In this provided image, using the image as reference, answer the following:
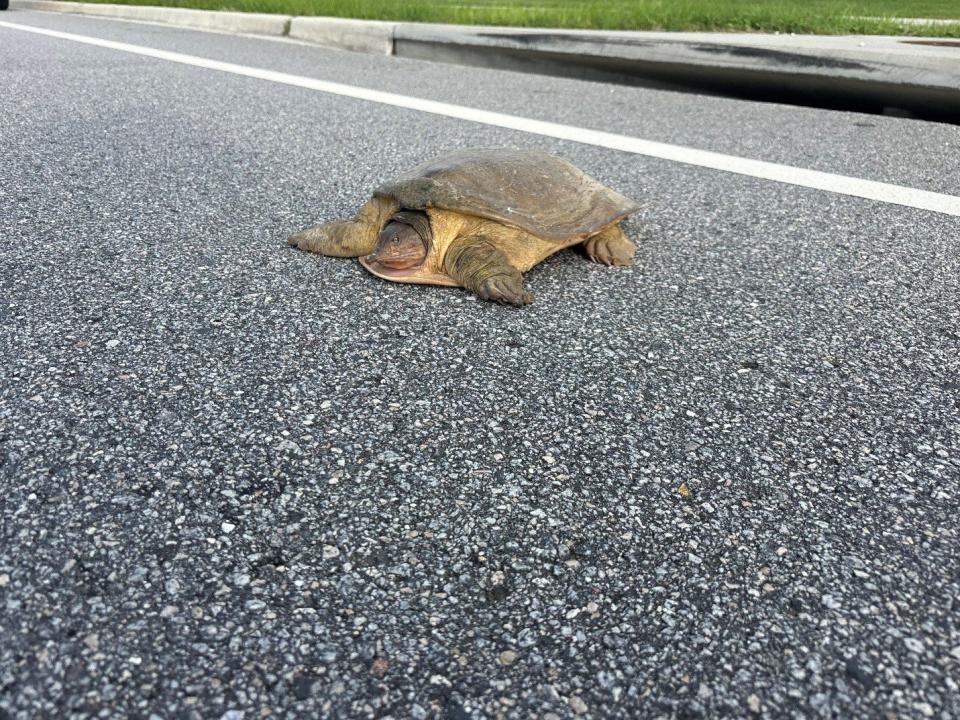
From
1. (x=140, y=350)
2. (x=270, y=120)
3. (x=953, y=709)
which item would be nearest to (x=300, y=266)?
(x=140, y=350)

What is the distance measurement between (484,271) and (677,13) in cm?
529

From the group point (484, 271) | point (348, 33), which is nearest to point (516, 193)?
point (484, 271)

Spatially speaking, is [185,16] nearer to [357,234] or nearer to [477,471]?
[357,234]

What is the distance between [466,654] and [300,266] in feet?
5.33

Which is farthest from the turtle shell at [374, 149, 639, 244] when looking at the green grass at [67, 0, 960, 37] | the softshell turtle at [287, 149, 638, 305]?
the green grass at [67, 0, 960, 37]

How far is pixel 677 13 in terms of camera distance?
22.0ft

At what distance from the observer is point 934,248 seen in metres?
2.74

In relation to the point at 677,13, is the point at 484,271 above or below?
below

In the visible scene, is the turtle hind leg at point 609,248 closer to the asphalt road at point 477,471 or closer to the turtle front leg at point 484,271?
the asphalt road at point 477,471

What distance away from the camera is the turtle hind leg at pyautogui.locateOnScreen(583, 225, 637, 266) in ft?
8.67

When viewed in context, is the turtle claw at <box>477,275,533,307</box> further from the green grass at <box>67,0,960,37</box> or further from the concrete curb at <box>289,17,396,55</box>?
the concrete curb at <box>289,17,396,55</box>

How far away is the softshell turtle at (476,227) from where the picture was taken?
243 centimetres

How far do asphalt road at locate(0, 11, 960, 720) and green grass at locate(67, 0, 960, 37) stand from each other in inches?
145

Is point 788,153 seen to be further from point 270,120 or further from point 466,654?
point 466,654
